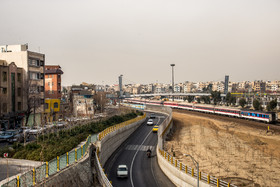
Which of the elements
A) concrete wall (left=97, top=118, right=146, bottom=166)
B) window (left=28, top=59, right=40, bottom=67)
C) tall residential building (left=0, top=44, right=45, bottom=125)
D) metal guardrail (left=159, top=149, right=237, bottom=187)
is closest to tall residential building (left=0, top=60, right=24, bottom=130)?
tall residential building (left=0, top=44, right=45, bottom=125)

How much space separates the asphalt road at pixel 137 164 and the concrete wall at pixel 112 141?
0.65 meters

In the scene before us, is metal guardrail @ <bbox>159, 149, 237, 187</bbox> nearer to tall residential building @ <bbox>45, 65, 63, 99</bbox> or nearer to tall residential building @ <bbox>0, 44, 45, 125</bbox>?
tall residential building @ <bbox>0, 44, 45, 125</bbox>

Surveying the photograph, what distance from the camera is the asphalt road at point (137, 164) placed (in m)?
25.3

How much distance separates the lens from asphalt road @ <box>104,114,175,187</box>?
83.0 feet

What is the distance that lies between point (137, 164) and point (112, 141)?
655 cm

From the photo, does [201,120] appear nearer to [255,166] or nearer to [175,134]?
[175,134]

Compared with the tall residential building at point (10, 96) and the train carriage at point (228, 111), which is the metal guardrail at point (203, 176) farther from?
the train carriage at point (228, 111)

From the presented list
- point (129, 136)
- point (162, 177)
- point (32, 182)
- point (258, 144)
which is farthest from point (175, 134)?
point (32, 182)

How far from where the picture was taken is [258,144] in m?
43.3

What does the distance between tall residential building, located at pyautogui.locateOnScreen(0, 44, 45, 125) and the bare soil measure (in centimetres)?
2603

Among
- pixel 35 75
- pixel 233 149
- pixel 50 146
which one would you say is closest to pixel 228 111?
pixel 233 149

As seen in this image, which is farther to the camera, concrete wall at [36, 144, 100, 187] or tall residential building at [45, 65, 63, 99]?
tall residential building at [45, 65, 63, 99]

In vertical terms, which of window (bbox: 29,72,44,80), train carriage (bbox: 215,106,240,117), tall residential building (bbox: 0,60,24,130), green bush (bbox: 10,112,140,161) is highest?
window (bbox: 29,72,44,80)

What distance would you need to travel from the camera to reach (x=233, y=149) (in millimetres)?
39625
